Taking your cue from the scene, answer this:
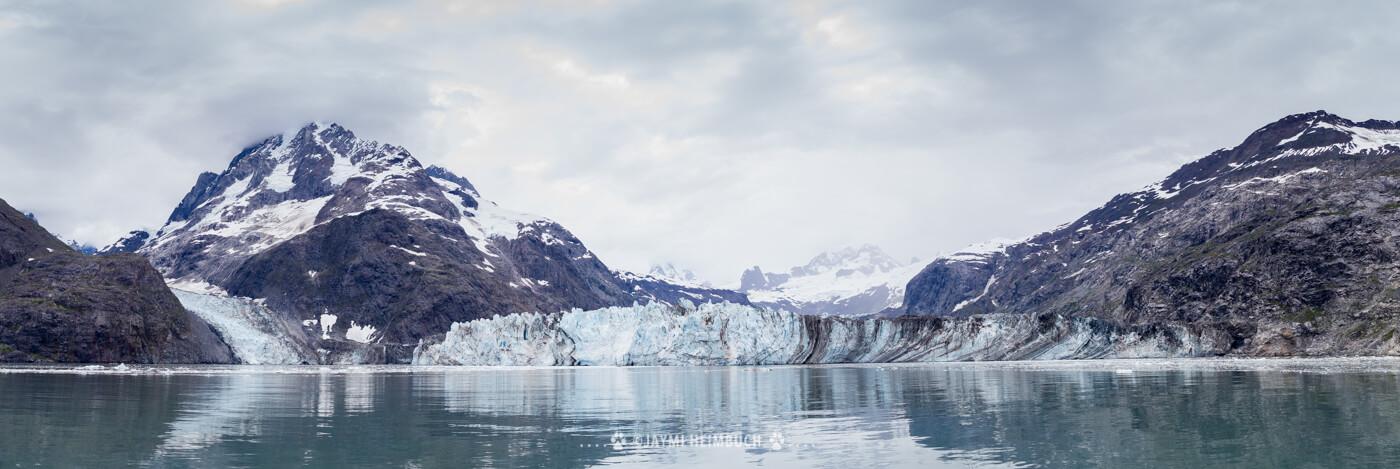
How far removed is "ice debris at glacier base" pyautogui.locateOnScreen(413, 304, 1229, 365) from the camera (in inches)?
6250

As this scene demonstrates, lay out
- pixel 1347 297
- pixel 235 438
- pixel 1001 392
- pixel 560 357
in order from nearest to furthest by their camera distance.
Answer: pixel 235 438, pixel 1001 392, pixel 1347 297, pixel 560 357

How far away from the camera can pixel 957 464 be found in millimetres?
28641

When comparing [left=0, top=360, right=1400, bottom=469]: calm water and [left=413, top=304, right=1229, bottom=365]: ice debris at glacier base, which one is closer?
[left=0, top=360, right=1400, bottom=469]: calm water

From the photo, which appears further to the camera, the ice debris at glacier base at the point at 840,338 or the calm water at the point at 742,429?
the ice debris at glacier base at the point at 840,338

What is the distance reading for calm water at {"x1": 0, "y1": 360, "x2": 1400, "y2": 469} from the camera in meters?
29.9

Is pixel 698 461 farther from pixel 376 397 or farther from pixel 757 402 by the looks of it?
pixel 376 397

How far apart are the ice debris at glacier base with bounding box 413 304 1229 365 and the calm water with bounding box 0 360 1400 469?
95.0m

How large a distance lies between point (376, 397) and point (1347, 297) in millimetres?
170087

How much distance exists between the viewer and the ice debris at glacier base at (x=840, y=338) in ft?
521

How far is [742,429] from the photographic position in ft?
132

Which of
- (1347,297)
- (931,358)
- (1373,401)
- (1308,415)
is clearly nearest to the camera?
(1308,415)

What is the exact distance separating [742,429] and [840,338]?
12559cm

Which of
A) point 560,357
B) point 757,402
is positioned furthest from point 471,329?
point 757,402

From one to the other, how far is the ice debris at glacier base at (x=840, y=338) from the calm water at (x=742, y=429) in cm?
9504
